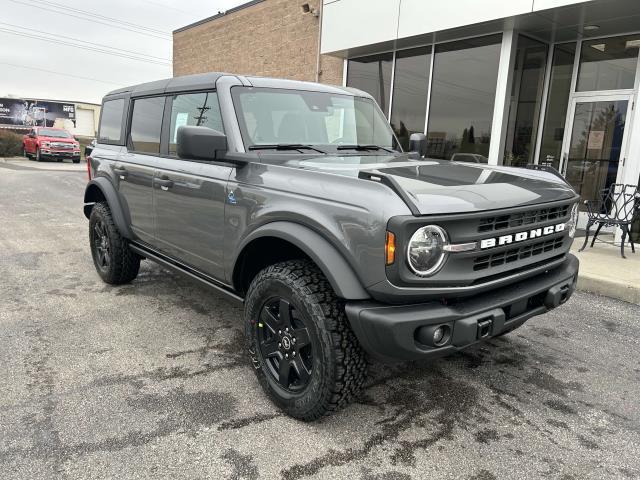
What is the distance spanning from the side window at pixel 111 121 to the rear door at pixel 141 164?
11.7 inches

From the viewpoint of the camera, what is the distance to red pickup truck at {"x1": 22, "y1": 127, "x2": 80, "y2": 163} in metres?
26.1

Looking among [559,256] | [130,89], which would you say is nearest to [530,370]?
[559,256]

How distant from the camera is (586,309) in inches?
194

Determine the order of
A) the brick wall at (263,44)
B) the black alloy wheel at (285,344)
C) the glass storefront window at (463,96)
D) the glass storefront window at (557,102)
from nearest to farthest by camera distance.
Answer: the black alloy wheel at (285,344) → the glass storefront window at (557,102) → the glass storefront window at (463,96) → the brick wall at (263,44)

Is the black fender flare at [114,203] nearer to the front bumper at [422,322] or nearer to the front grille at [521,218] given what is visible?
the front bumper at [422,322]

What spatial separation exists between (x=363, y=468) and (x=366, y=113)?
9.17ft

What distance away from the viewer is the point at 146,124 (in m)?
4.40

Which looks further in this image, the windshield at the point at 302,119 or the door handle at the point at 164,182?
the door handle at the point at 164,182

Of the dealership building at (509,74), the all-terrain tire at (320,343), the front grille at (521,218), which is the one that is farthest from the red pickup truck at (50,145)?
the front grille at (521,218)

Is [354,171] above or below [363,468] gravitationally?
above

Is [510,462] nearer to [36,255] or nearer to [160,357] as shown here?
[160,357]

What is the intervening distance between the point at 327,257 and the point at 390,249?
365mm

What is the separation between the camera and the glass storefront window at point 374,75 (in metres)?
11.3

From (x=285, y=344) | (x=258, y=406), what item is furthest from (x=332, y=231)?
(x=258, y=406)
